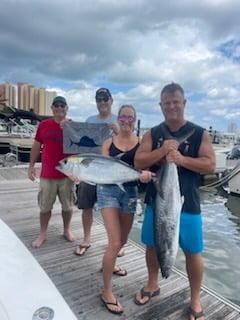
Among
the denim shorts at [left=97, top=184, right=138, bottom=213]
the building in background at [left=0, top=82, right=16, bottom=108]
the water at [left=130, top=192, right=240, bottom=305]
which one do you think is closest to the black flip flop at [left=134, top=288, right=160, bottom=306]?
the denim shorts at [left=97, top=184, right=138, bottom=213]

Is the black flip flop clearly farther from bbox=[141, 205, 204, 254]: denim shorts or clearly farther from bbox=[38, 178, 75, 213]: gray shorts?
bbox=[38, 178, 75, 213]: gray shorts

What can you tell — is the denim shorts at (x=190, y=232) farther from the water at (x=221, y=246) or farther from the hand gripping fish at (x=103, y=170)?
the water at (x=221, y=246)

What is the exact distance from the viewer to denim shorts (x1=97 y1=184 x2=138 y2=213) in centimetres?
235

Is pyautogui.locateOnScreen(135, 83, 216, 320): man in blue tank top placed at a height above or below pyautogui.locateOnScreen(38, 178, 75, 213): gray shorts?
above

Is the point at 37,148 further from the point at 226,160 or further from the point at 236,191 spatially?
the point at 226,160

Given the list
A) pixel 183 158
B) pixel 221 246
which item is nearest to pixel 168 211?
pixel 183 158

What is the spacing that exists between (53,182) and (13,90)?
3103 cm

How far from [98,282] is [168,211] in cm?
127

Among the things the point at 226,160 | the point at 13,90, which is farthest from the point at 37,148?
the point at 13,90

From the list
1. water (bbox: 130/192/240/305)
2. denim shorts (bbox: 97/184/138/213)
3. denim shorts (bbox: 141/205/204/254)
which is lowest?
water (bbox: 130/192/240/305)

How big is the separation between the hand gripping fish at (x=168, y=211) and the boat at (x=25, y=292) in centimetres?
81

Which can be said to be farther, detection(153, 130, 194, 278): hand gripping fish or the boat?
detection(153, 130, 194, 278): hand gripping fish

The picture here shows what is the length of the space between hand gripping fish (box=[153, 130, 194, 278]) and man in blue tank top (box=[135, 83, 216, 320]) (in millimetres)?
75

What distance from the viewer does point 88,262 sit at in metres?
3.23
